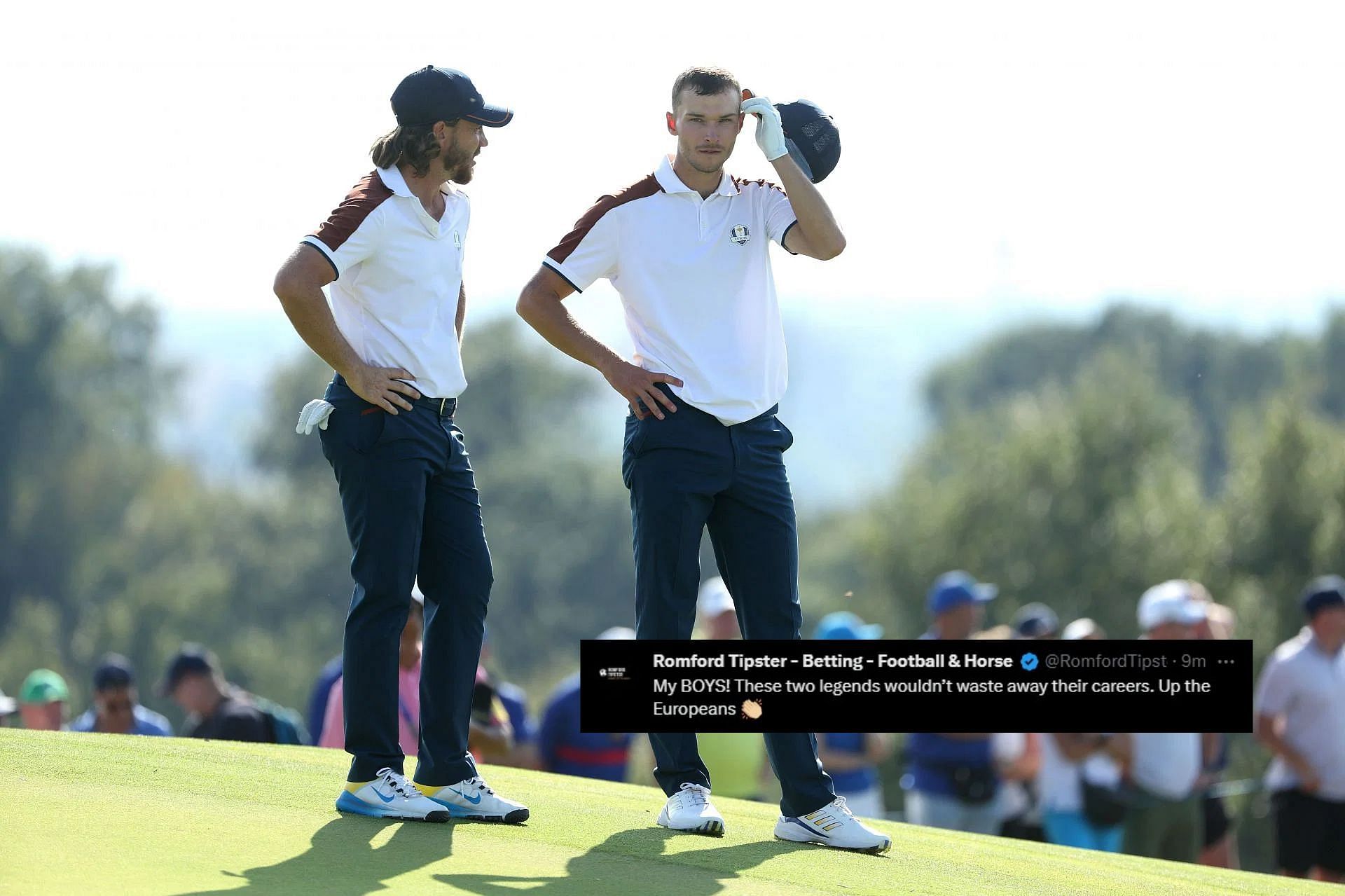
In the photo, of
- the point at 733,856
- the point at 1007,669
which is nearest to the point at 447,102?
the point at 733,856

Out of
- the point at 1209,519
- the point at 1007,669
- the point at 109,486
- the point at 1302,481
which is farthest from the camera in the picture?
the point at 109,486

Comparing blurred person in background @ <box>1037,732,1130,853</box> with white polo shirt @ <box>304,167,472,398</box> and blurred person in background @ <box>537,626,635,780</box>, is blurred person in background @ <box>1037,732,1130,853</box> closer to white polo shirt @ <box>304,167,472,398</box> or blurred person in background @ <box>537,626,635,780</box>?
blurred person in background @ <box>537,626,635,780</box>

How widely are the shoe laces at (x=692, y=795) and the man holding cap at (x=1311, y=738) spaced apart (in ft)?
17.9

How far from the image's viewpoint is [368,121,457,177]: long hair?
19.0ft

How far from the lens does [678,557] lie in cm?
593

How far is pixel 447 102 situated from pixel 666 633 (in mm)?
1987

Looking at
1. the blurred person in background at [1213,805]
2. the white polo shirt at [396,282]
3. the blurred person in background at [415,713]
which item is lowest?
the blurred person in background at [1213,805]

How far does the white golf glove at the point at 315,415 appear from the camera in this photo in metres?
5.58

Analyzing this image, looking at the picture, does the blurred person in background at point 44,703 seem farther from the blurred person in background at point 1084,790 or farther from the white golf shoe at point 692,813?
the white golf shoe at point 692,813

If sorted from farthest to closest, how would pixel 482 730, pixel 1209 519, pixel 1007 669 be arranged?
pixel 1209 519 < pixel 482 730 < pixel 1007 669

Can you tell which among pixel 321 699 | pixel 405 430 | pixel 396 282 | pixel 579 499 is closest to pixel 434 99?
pixel 396 282

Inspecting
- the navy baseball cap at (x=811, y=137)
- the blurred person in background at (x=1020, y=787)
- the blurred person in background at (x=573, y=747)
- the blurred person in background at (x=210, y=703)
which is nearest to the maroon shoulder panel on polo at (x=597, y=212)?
the navy baseball cap at (x=811, y=137)

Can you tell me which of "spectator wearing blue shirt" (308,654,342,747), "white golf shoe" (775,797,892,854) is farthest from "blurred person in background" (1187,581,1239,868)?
"white golf shoe" (775,797,892,854)

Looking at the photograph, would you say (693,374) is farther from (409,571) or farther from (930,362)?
(930,362)
